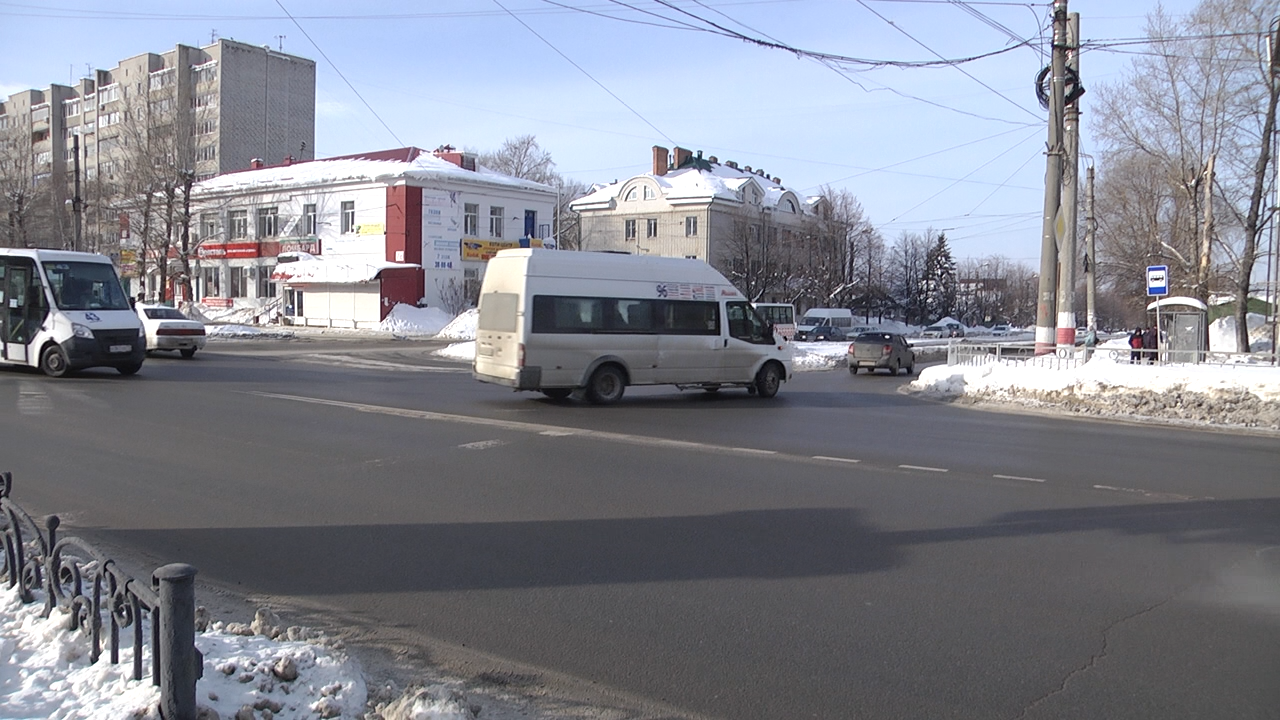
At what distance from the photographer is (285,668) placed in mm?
3924

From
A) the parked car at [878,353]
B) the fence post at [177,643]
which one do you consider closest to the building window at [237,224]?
the parked car at [878,353]

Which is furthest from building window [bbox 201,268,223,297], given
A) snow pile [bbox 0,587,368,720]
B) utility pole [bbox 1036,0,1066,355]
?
snow pile [bbox 0,587,368,720]

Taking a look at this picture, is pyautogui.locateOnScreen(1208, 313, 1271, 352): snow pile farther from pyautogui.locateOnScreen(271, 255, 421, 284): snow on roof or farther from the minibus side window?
pyautogui.locateOnScreen(271, 255, 421, 284): snow on roof

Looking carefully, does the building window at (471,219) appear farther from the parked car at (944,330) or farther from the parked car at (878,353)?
the parked car at (944,330)

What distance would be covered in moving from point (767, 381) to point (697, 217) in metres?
45.3

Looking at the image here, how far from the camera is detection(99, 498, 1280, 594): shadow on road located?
5.93 metres

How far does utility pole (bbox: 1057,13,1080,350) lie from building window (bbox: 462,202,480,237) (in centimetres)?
3470

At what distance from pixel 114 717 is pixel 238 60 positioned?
93.9 metres

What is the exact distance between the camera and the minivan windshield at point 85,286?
61.3ft

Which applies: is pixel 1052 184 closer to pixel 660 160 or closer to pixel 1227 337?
pixel 1227 337

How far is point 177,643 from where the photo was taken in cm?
338

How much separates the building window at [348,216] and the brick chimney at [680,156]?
27618 millimetres

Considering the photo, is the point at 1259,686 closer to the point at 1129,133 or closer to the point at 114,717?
the point at 114,717

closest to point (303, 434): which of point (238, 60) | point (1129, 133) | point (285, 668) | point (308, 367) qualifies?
point (285, 668)
